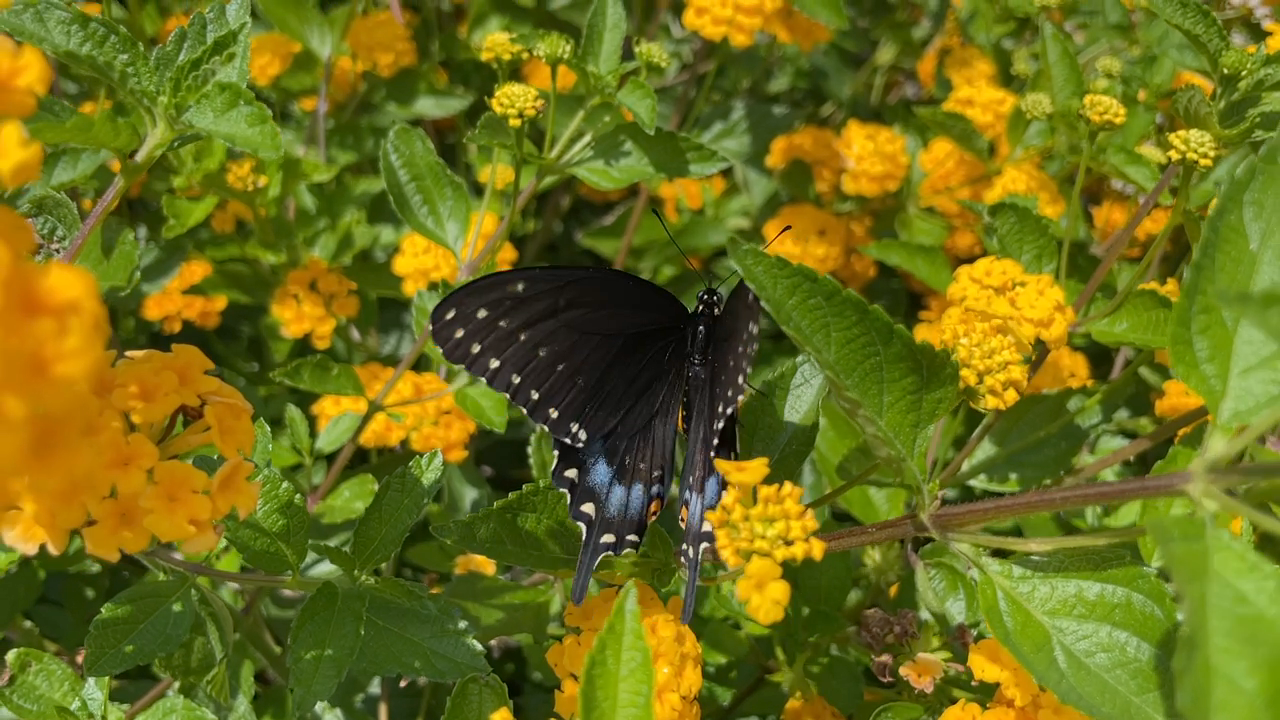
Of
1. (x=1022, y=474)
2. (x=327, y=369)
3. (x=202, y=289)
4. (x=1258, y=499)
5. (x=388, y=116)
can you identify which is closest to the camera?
(x=1258, y=499)

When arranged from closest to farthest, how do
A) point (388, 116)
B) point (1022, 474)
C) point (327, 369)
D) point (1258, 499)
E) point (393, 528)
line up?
1. point (1258, 499)
2. point (393, 528)
3. point (1022, 474)
4. point (327, 369)
5. point (388, 116)

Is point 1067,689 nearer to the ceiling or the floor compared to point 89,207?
nearer to the floor

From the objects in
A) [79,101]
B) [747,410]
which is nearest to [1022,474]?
[747,410]

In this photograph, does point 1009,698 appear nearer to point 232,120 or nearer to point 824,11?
point 232,120

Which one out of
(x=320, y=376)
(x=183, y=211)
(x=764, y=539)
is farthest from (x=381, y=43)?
(x=764, y=539)

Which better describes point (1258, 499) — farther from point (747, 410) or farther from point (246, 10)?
point (246, 10)

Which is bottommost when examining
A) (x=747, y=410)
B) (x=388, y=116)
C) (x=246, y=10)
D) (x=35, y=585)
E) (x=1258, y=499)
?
(x=35, y=585)

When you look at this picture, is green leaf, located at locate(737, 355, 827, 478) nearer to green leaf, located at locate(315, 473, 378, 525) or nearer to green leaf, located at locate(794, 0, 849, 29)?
green leaf, located at locate(315, 473, 378, 525)
